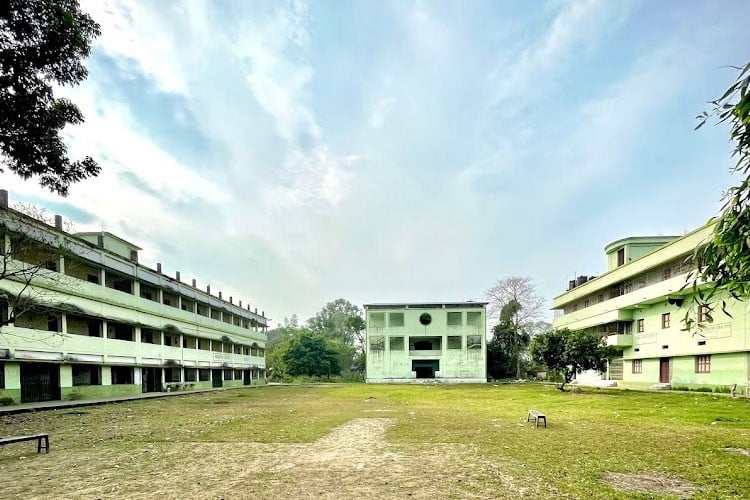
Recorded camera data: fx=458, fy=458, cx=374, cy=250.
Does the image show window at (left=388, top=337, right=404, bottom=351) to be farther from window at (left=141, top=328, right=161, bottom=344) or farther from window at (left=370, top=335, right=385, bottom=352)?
window at (left=141, top=328, right=161, bottom=344)

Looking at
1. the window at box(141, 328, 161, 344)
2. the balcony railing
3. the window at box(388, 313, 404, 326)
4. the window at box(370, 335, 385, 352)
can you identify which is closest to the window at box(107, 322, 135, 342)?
the window at box(141, 328, 161, 344)

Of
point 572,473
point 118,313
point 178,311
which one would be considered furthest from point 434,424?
point 178,311

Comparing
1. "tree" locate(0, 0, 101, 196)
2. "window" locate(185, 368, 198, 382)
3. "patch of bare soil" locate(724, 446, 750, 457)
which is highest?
"tree" locate(0, 0, 101, 196)

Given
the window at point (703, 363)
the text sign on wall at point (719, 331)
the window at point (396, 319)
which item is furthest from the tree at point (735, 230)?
the window at point (396, 319)

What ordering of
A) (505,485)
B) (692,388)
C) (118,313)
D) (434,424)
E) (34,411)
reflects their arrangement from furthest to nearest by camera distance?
(118,313)
(692,388)
(34,411)
(434,424)
(505,485)

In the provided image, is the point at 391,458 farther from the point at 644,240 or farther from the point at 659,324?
the point at 644,240

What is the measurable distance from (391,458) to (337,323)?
97734 millimetres

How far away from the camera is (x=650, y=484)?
7.10 m

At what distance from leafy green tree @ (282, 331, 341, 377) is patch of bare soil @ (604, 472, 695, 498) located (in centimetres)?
6068

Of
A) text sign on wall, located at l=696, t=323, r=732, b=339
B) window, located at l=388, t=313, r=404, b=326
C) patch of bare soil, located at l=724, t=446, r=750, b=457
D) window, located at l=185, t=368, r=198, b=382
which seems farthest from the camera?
window, located at l=388, t=313, r=404, b=326

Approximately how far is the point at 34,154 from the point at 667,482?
14319 millimetres

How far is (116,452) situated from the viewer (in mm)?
10375

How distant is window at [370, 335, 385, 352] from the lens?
57.8 metres

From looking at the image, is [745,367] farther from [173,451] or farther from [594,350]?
[173,451]
